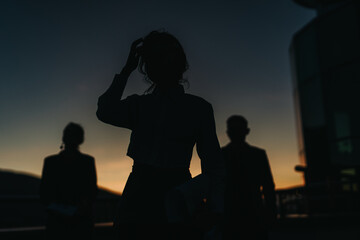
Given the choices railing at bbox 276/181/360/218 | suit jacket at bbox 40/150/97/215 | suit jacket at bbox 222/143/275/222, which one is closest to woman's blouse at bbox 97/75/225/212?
suit jacket at bbox 222/143/275/222

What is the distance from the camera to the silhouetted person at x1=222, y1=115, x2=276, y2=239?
11.8 feet

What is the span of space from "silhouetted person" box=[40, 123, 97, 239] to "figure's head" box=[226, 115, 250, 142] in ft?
4.88

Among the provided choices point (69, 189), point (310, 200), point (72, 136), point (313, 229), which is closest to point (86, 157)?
point (72, 136)

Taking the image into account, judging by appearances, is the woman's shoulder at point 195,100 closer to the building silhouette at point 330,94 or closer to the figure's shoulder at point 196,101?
the figure's shoulder at point 196,101

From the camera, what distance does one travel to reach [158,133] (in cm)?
151

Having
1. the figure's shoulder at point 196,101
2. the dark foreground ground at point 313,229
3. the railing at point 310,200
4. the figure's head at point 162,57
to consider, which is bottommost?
the dark foreground ground at point 313,229

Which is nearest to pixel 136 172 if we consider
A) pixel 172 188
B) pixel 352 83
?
pixel 172 188

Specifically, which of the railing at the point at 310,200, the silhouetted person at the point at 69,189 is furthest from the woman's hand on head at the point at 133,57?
the railing at the point at 310,200

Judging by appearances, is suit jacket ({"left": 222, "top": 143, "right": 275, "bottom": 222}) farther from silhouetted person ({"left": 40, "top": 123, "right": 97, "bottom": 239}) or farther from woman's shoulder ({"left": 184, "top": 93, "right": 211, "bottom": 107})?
woman's shoulder ({"left": 184, "top": 93, "right": 211, "bottom": 107})

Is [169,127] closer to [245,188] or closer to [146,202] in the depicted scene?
[146,202]

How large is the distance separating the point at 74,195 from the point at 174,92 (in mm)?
2448

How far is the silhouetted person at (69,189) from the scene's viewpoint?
346 centimetres

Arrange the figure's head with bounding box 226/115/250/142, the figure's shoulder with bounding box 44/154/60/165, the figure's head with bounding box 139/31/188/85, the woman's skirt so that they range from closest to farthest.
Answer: the woman's skirt
the figure's head with bounding box 139/31/188/85
the figure's shoulder with bounding box 44/154/60/165
the figure's head with bounding box 226/115/250/142

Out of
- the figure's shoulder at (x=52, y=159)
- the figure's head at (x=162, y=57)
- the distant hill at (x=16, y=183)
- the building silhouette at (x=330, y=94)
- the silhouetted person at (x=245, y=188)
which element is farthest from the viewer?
the distant hill at (x=16, y=183)
